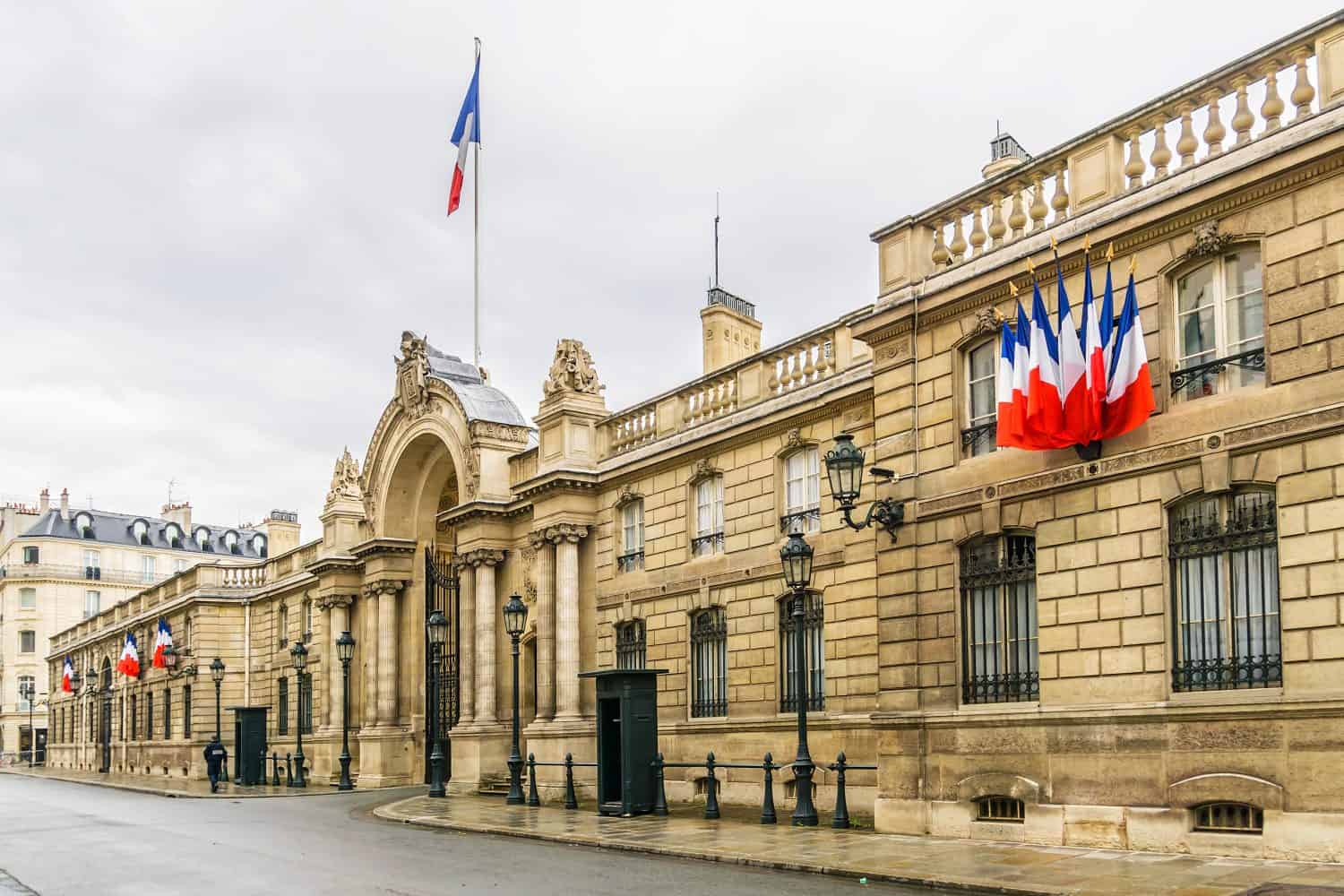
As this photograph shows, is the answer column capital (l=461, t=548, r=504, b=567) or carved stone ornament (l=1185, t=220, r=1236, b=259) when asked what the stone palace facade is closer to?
carved stone ornament (l=1185, t=220, r=1236, b=259)

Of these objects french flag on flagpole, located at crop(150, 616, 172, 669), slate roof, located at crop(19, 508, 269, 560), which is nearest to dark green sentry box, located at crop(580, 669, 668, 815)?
french flag on flagpole, located at crop(150, 616, 172, 669)

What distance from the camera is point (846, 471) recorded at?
752 inches

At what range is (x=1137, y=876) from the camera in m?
13.4

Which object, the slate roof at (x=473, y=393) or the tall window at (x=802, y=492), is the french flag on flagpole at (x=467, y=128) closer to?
the slate roof at (x=473, y=393)

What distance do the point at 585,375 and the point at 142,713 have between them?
41802mm

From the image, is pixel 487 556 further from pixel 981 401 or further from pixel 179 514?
pixel 179 514

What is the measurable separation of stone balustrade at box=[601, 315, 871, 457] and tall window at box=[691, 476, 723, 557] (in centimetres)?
124

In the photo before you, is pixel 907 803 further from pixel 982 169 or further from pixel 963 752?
pixel 982 169

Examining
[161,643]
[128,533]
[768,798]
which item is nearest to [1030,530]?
[768,798]

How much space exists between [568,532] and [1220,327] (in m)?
17.0

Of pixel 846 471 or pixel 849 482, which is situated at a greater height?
pixel 846 471

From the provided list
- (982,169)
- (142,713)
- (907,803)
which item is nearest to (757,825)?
(907,803)

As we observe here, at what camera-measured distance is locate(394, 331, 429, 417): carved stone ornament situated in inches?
1451

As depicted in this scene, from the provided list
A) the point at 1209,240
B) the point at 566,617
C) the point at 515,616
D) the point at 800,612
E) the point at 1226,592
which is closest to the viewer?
the point at 1226,592
